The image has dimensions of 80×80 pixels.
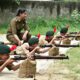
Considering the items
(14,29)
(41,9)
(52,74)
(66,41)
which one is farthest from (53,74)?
(41,9)

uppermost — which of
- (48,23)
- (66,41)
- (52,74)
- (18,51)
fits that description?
(48,23)

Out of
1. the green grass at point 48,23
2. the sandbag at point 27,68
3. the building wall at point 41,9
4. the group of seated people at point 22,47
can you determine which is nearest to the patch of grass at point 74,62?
the group of seated people at point 22,47

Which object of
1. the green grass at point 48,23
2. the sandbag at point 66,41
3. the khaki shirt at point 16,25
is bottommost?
the sandbag at point 66,41

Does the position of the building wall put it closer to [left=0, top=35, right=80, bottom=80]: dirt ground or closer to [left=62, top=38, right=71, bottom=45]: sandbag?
[left=62, top=38, right=71, bottom=45]: sandbag

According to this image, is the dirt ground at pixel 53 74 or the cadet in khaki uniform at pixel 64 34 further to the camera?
the cadet in khaki uniform at pixel 64 34

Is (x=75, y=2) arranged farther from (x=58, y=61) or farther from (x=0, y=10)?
(x=58, y=61)

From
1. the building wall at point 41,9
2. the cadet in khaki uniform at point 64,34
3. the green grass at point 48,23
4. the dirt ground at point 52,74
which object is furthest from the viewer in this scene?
the building wall at point 41,9

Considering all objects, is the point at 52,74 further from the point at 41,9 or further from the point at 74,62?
the point at 41,9

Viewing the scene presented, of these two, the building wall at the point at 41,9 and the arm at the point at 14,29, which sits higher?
the building wall at the point at 41,9

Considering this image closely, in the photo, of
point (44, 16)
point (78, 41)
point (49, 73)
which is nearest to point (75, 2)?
point (44, 16)

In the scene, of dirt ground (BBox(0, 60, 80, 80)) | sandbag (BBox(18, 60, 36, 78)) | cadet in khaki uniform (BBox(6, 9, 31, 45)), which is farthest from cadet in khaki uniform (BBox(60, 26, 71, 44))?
sandbag (BBox(18, 60, 36, 78))

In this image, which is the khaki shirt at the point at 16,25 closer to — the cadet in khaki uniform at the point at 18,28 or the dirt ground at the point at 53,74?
the cadet in khaki uniform at the point at 18,28

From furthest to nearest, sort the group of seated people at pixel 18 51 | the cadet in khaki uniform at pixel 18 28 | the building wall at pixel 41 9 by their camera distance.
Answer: the building wall at pixel 41 9 → the cadet in khaki uniform at pixel 18 28 → the group of seated people at pixel 18 51

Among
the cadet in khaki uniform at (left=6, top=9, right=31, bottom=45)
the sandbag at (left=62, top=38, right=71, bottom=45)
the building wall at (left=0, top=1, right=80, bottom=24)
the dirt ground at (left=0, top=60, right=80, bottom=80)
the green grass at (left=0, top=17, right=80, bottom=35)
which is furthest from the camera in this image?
the building wall at (left=0, top=1, right=80, bottom=24)
